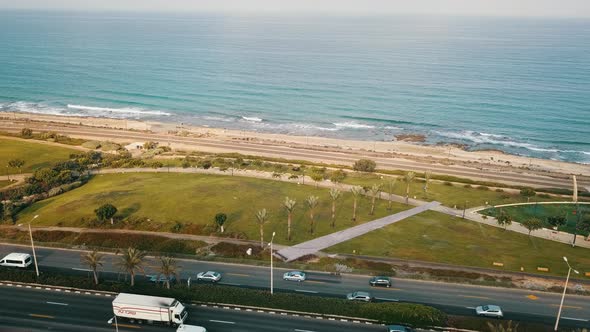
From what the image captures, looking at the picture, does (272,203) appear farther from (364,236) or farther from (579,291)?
(579,291)

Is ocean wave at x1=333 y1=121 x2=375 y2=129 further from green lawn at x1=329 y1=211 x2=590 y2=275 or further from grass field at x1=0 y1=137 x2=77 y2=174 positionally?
grass field at x1=0 y1=137 x2=77 y2=174

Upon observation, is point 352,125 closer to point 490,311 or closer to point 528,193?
point 528,193

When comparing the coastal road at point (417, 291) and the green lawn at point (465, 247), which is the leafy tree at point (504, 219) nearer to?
the green lawn at point (465, 247)

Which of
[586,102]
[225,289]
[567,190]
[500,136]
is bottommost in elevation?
[225,289]

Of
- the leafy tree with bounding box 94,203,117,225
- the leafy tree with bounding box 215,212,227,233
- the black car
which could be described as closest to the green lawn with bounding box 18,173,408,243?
the leafy tree with bounding box 215,212,227,233

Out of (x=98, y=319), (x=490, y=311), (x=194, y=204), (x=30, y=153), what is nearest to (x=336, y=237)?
(x=490, y=311)

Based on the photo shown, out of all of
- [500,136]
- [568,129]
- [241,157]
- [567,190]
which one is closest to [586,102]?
[568,129]
